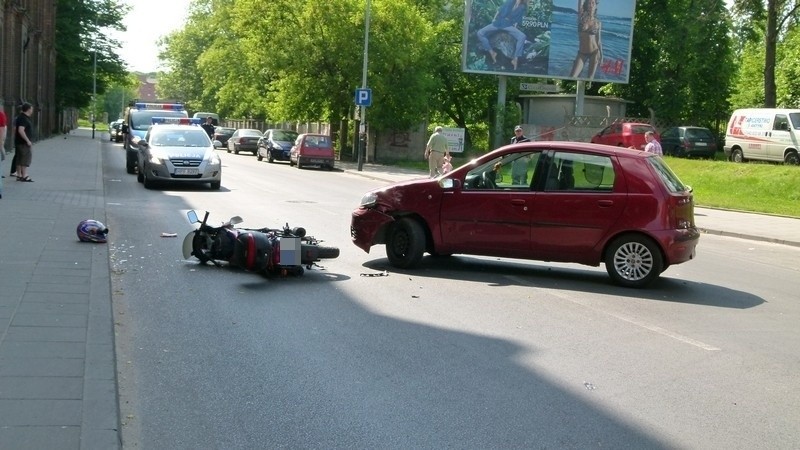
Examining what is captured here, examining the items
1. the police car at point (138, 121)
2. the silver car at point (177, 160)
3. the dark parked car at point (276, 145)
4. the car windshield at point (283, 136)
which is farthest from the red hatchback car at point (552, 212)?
the car windshield at point (283, 136)

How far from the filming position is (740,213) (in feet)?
79.8

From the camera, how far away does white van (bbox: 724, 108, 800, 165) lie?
34.2 m

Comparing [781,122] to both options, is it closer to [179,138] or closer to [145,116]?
[179,138]

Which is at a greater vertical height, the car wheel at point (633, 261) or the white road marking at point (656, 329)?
the car wheel at point (633, 261)

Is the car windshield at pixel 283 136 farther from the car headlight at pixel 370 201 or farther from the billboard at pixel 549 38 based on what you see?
the car headlight at pixel 370 201

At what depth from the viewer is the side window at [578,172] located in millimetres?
11227

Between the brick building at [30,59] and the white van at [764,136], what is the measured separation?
27181 millimetres

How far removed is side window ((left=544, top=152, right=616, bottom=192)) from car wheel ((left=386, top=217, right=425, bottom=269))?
5.35 ft

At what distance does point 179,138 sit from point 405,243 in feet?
47.5

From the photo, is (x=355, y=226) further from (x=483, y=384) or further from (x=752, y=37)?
(x=752, y=37)

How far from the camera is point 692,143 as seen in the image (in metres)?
41.0

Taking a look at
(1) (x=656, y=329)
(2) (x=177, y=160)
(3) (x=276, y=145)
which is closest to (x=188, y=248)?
(1) (x=656, y=329)

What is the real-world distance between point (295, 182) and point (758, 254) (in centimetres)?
1673

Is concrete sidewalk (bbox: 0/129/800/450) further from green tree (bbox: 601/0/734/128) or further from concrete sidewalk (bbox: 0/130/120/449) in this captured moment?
green tree (bbox: 601/0/734/128)
